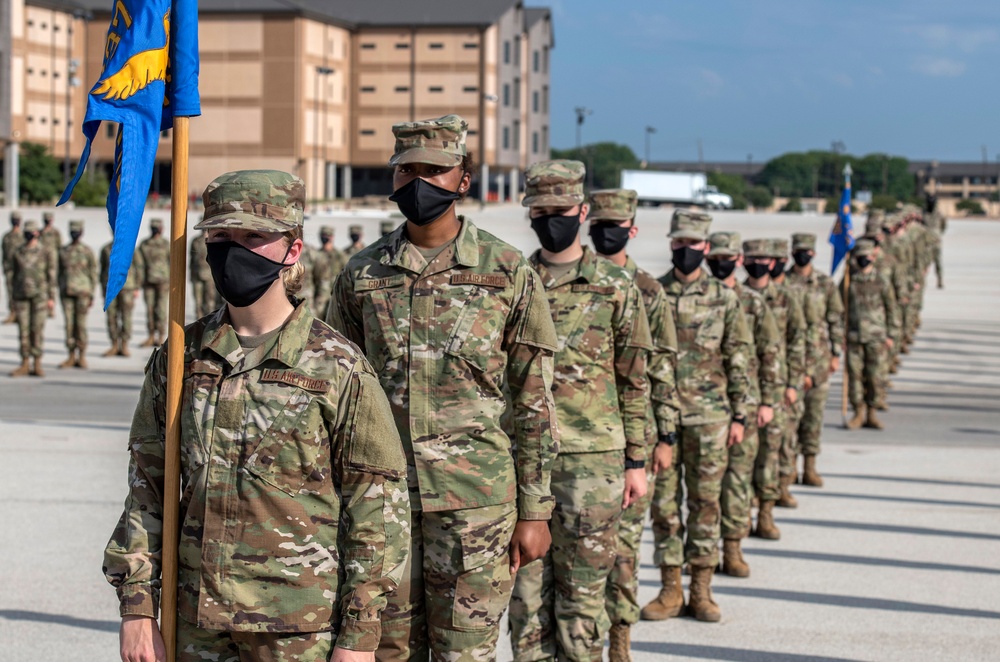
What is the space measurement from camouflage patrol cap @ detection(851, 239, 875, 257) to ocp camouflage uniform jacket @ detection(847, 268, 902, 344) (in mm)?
287

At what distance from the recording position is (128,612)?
376 centimetres

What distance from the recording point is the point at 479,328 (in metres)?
5.01

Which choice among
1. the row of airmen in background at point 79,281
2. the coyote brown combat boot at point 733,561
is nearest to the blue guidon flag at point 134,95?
A: the coyote brown combat boot at point 733,561

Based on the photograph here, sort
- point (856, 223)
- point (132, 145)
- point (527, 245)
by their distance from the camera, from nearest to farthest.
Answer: point (132, 145)
point (527, 245)
point (856, 223)

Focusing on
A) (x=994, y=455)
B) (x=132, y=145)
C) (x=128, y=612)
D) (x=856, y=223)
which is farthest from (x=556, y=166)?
(x=856, y=223)

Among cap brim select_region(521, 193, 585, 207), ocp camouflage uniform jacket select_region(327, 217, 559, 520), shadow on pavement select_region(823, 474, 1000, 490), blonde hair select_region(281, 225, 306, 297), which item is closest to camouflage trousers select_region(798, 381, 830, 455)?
shadow on pavement select_region(823, 474, 1000, 490)

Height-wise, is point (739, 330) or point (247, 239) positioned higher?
point (247, 239)

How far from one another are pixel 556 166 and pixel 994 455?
33.8 feet

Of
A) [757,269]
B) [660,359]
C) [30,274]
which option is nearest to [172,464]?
[660,359]

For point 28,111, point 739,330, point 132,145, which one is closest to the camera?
point 132,145

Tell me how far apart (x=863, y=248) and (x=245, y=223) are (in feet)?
46.2

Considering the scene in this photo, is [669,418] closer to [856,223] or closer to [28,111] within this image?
[856,223]

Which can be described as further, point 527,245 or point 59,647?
point 527,245

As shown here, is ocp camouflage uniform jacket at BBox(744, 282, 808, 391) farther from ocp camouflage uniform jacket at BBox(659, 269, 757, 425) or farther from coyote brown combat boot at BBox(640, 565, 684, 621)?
coyote brown combat boot at BBox(640, 565, 684, 621)
